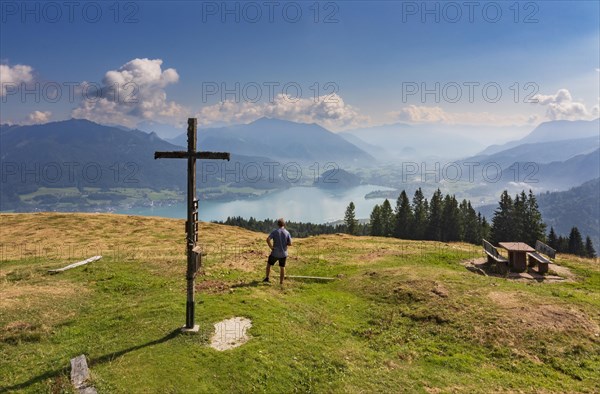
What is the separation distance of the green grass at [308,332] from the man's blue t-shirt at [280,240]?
1.97 meters

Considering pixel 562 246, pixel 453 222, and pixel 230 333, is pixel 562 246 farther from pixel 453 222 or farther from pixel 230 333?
pixel 230 333

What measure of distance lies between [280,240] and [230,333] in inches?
265

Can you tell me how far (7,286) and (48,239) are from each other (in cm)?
2232

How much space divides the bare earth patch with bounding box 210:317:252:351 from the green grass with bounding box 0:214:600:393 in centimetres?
31

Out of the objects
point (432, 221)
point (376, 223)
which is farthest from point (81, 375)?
point (432, 221)

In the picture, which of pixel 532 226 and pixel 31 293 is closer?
pixel 31 293

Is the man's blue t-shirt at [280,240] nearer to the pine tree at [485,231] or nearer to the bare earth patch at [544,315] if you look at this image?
the bare earth patch at [544,315]

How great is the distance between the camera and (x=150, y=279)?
22.1 meters

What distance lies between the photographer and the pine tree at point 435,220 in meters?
96.1

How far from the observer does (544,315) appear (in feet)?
49.7

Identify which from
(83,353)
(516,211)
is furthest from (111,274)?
(516,211)

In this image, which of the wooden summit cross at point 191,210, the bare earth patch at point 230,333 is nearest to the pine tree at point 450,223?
the bare earth patch at point 230,333

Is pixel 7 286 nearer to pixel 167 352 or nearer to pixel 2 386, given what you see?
pixel 2 386

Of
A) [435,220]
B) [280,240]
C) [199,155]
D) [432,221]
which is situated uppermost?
[199,155]
